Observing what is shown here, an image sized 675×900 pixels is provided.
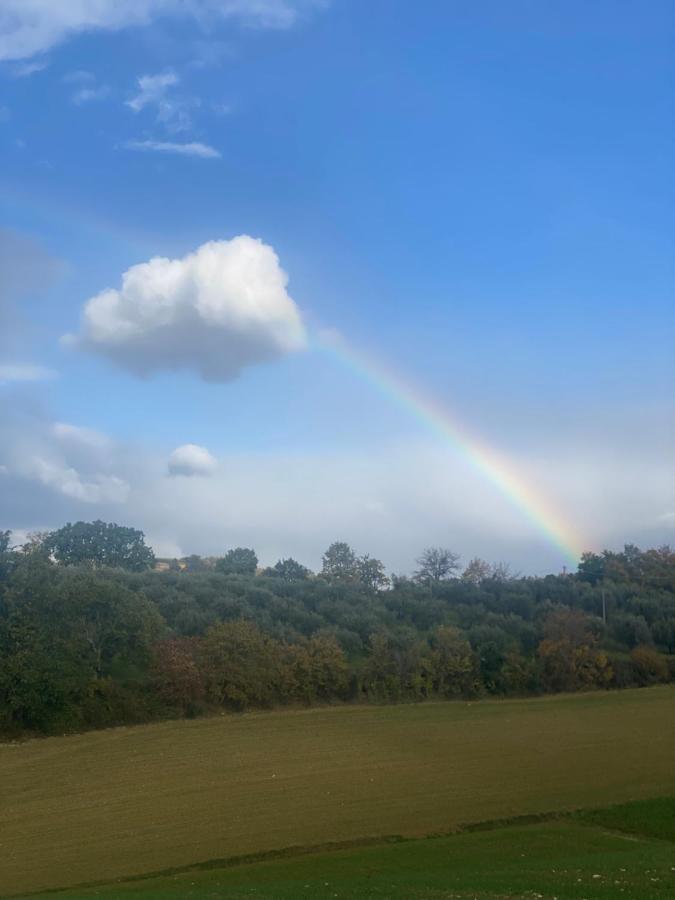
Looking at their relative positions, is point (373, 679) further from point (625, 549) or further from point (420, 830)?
point (625, 549)

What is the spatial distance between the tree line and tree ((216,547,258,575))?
9704 mm

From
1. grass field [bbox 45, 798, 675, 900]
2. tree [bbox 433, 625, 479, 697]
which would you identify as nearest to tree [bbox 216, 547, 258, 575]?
tree [bbox 433, 625, 479, 697]

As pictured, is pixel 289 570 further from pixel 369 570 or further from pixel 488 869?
pixel 488 869

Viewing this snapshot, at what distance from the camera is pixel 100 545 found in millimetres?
81562

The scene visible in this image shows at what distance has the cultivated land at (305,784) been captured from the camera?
21844mm

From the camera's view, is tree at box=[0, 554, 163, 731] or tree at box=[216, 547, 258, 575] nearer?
tree at box=[0, 554, 163, 731]

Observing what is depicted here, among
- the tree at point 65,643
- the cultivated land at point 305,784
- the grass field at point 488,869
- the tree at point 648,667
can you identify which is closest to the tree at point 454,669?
the cultivated land at point 305,784

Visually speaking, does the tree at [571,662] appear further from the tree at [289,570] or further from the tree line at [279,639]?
the tree at [289,570]

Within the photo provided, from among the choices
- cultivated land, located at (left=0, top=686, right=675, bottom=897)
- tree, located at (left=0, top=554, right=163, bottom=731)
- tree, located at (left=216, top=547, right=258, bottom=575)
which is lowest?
cultivated land, located at (left=0, top=686, right=675, bottom=897)

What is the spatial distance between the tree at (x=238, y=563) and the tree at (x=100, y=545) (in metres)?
8.27

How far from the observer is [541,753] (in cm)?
3569

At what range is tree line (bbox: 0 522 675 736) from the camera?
40375 millimetres

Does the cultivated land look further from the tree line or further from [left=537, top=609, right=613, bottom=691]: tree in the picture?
[left=537, top=609, right=613, bottom=691]: tree

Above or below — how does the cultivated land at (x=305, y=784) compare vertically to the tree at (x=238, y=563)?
below
